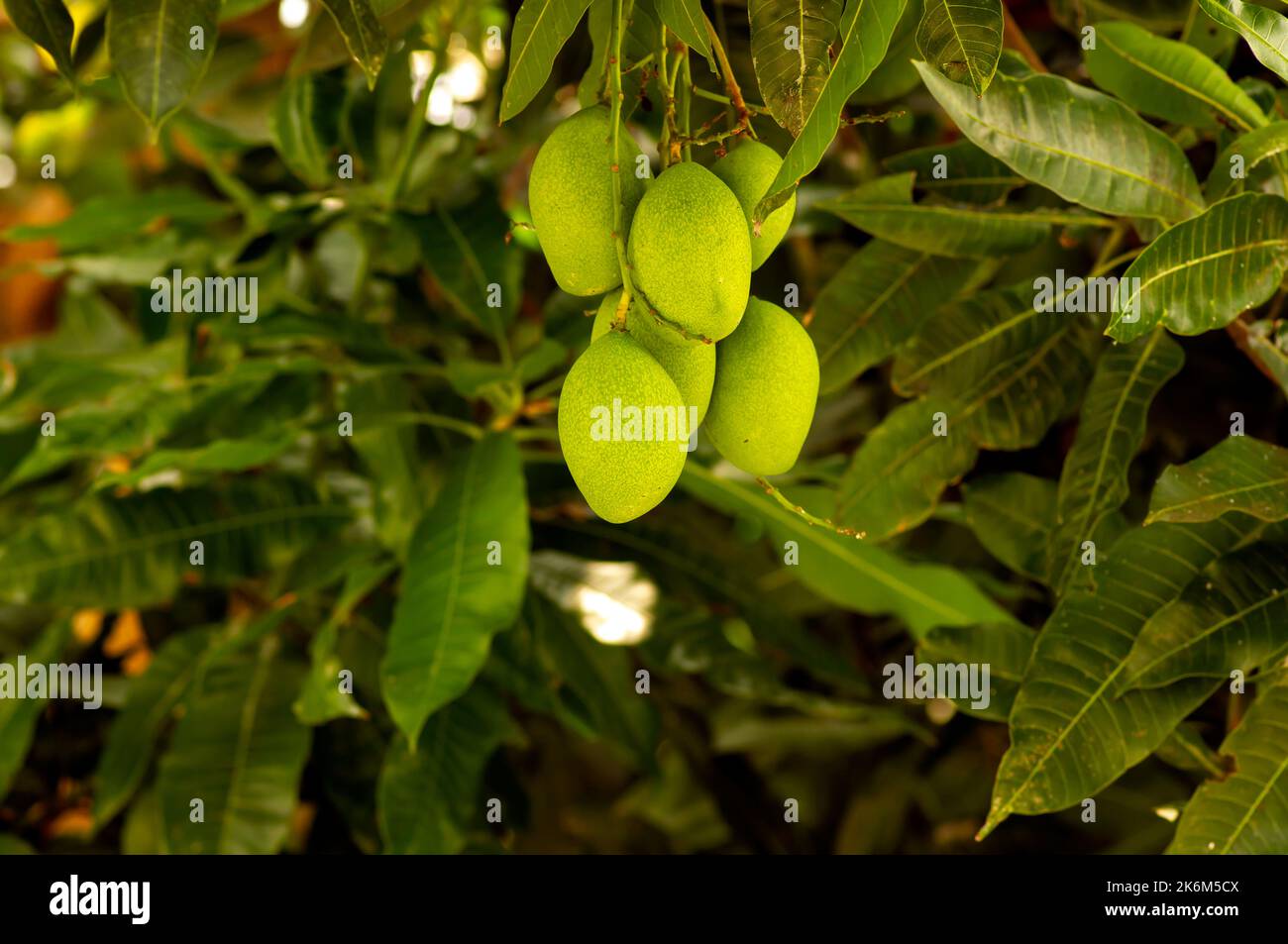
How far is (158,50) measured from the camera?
0.63 metres

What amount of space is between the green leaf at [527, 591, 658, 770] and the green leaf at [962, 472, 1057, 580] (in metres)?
0.43

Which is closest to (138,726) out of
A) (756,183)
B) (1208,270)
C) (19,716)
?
(19,716)

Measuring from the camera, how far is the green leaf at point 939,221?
2.74 feet

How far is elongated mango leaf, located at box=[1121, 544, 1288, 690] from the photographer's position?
0.73 meters

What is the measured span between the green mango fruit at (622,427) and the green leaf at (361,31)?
0.92 feet

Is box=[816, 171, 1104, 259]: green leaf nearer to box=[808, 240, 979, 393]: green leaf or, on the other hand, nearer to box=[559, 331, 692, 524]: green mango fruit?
box=[808, 240, 979, 393]: green leaf

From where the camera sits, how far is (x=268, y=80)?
1.67 metres

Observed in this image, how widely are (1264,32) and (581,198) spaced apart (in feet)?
1.36

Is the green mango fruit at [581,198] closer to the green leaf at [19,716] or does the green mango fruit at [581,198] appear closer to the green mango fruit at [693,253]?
the green mango fruit at [693,253]

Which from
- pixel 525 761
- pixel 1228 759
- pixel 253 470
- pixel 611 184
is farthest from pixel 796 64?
pixel 525 761

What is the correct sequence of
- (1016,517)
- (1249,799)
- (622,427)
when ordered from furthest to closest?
(1016,517)
(1249,799)
(622,427)

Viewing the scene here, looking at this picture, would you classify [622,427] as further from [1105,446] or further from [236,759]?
[236,759]

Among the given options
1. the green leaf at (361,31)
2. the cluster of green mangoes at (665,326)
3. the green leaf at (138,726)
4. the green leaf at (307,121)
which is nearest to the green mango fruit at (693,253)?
the cluster of green mangoes at (665,326)

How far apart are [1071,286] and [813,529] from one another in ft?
1.20
